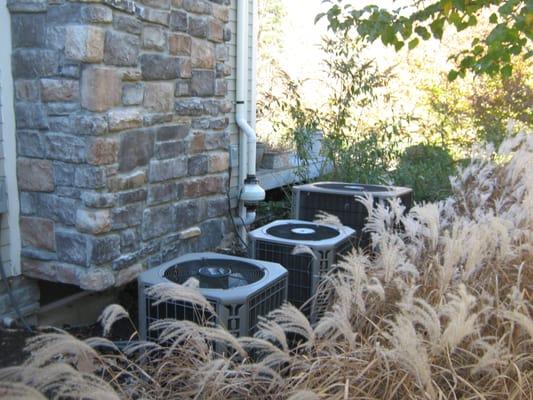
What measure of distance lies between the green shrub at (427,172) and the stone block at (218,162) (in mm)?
2076

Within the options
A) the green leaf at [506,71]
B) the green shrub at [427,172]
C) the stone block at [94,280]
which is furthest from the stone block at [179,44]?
the green shrub at [427,172]

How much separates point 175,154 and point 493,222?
2121mm

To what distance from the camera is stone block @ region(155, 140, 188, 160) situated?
356 centimetres

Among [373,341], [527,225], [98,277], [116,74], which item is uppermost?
[116,74]

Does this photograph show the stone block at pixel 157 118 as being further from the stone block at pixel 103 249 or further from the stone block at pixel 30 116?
the stone block at pixel 103 249

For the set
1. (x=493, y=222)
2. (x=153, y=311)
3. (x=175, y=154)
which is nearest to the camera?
(x=493, y=222)

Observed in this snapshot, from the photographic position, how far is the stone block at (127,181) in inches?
124

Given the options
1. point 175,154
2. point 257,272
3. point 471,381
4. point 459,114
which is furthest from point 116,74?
point 459,114

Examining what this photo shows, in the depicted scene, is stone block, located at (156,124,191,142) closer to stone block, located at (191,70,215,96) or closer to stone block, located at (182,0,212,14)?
stone block, located at (191,70,215,96)

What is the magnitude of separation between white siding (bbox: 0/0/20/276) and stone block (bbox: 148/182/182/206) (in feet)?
2.34

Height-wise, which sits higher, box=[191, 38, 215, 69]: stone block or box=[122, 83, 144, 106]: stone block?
box=[191, 38, 215, 69]: stone block

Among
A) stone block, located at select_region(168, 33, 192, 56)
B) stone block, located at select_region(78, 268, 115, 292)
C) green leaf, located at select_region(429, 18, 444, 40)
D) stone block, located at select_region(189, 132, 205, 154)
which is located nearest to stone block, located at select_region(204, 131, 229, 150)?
stone block, located at select_region(189, 132, 205, 154)

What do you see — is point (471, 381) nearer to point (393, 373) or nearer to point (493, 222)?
point (393, 373)

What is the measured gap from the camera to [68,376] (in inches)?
56.8
